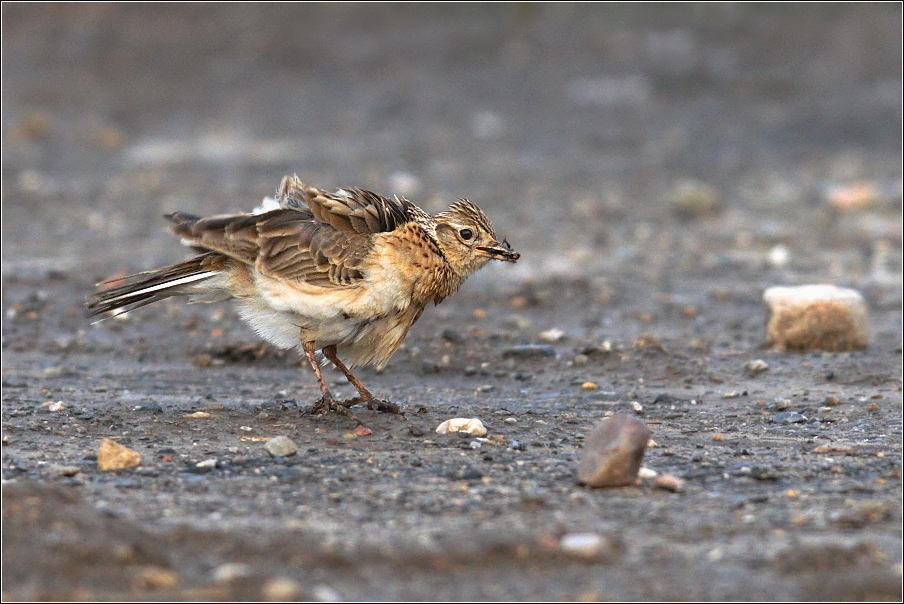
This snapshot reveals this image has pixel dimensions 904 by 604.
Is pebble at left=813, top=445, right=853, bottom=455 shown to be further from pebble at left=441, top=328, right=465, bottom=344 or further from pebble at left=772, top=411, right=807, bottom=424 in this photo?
pebble at left=441, top=328, right=465, bottom=344

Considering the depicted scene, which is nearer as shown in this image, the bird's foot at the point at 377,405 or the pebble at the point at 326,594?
the pebble at the point at 326,594

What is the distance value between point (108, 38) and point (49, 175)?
507 cm

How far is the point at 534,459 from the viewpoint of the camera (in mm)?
5910

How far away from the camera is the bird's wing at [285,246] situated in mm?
6566

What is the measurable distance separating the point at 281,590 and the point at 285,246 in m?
2.70

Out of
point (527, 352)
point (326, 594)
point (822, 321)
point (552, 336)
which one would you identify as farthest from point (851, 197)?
point (326, 594)

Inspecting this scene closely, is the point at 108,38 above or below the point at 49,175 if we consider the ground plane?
above

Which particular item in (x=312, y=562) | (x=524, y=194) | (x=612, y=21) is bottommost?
(x=312, y=562)

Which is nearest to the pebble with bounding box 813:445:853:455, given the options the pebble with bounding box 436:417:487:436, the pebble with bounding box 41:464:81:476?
the pebble with bounding box 436:417:487:436

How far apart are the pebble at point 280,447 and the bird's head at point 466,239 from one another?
1.60 metres

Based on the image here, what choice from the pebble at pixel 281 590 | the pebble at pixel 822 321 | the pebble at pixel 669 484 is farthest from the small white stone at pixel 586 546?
the pebble at pixel 822 321

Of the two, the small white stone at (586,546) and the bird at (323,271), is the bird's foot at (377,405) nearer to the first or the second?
the bird at (323,271)

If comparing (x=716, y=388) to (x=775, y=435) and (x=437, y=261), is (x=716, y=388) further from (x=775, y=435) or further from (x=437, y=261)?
(x=437, y=261)

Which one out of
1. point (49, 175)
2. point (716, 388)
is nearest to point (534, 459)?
point (716, 388)
